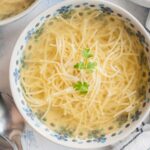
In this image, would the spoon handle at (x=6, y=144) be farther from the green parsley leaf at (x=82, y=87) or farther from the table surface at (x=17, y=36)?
the green parsley leaf at (x=82, y=87)

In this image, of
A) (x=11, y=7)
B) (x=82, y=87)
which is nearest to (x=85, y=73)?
(x=82, y=87)

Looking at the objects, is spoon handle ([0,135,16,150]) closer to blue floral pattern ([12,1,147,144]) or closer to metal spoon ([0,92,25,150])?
metal spoon ([0,92,25,150])

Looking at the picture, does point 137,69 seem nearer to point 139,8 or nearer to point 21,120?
point 139,8

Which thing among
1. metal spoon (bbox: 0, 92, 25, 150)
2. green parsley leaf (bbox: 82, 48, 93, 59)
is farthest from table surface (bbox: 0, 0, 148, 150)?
green parsley leaf (bbox: 82, 48, 93, 59)

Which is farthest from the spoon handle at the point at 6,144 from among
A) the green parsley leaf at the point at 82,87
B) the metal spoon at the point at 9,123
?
the green parsley leaf at the point at 82,87

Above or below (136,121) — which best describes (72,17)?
above

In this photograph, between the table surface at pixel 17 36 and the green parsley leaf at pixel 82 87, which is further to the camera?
the table surface at pixel 17 36

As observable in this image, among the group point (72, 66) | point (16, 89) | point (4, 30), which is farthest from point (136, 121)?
point (4, 30)
